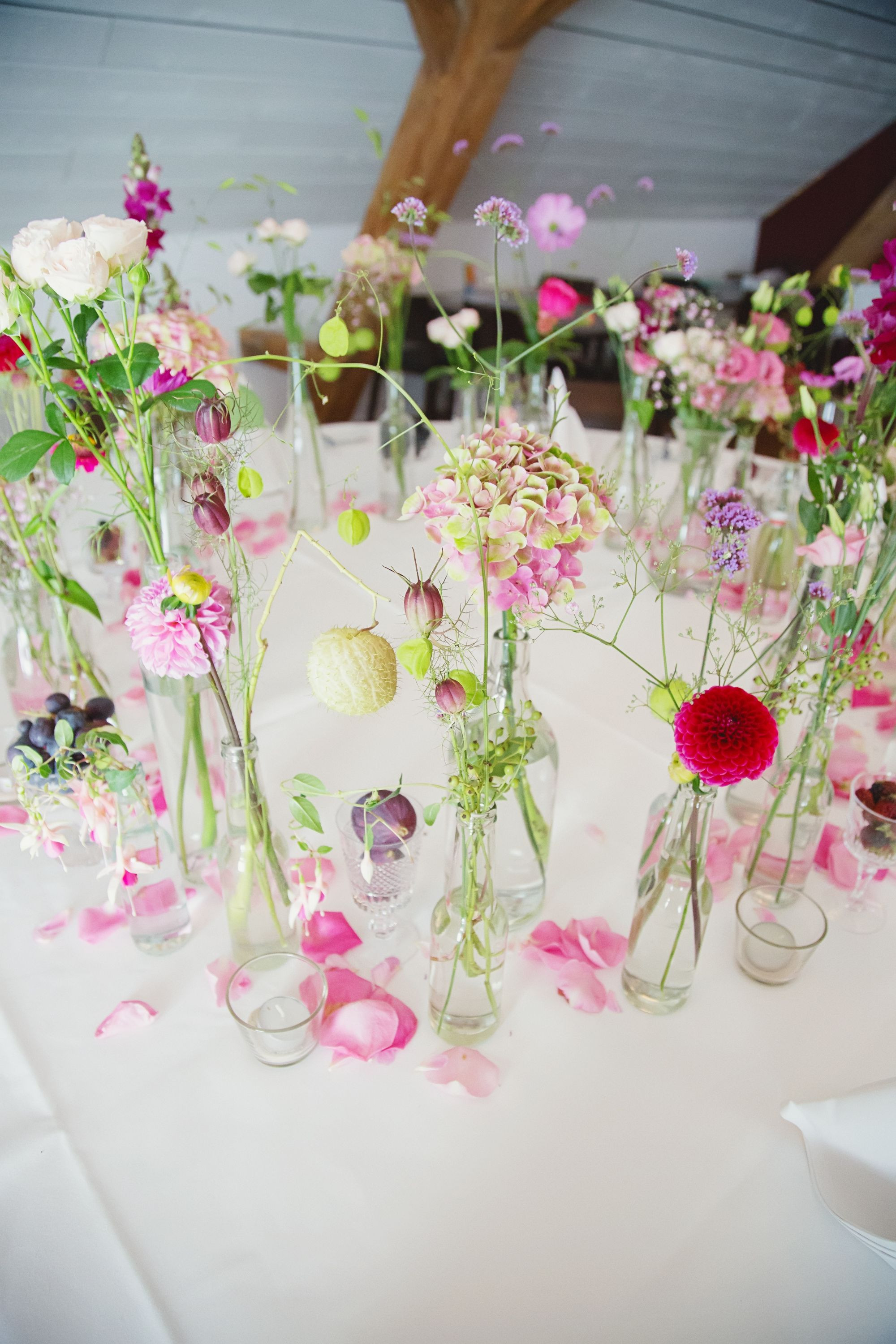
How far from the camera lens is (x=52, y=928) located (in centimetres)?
83

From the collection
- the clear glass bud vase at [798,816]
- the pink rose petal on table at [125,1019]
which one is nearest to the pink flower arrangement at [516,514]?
the clear glass bud vase at [798,816]

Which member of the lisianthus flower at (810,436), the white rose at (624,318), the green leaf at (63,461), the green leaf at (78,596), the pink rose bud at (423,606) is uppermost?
the white rose at (624,318)

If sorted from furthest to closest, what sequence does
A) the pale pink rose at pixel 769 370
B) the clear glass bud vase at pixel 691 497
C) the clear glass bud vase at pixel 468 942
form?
1. the clear glass bud vase at pixel 691 497
2. the pale pink rose at pixel 769 370
3. the clear glass bud vase at pixel 468 942

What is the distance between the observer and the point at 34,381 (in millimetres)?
872

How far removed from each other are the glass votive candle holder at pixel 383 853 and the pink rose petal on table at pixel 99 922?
9.6 inches

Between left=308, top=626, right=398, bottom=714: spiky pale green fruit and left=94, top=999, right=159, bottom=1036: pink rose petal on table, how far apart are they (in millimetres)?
369

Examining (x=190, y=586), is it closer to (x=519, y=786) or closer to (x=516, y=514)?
(x=516, y=514)

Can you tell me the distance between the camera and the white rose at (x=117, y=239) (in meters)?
0.55

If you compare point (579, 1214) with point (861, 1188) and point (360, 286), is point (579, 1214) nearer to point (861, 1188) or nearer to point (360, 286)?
point (861, 1188)

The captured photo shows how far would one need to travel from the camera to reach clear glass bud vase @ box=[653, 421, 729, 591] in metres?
1.46

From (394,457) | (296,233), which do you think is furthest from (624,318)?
(296,233)

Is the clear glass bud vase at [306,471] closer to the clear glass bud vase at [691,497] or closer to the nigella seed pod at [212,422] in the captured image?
the clear glass bud vase at [691,497]

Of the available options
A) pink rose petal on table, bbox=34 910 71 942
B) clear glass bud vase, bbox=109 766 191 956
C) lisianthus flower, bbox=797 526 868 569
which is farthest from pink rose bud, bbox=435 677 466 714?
pink rose petal on table, bbox=34 910 71 942

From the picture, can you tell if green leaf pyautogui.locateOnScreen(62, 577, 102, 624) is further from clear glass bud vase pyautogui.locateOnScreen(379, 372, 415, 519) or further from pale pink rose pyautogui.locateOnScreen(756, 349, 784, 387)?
pale pink rose pyautogui.locateOnScreen(756, 349, 784, 387)
